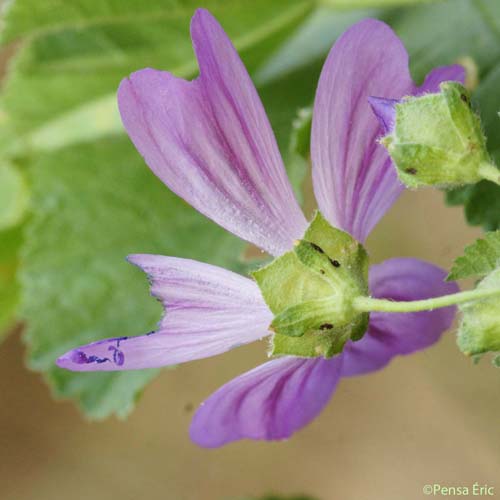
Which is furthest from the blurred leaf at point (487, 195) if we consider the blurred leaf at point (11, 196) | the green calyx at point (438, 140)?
the blurred leaf at point (11, 196)

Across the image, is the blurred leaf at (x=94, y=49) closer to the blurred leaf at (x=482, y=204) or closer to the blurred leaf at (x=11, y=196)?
the blurred leaf at (x=11, y=196)

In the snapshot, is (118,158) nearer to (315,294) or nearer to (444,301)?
(315,294)

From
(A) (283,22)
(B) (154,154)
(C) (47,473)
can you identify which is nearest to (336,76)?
(B) (154,154)

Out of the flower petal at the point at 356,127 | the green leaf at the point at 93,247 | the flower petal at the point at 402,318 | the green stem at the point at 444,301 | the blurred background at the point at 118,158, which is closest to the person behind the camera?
the green stem at the point at 444,301

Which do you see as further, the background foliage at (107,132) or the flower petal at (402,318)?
the background foliage at (107,132)

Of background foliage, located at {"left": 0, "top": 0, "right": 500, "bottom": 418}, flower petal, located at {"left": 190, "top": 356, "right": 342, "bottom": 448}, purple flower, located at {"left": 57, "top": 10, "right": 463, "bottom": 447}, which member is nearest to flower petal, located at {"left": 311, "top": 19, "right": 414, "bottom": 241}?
purple flower, located at {"left": 57, "top": 10, "right": 463, "bottom": 447}

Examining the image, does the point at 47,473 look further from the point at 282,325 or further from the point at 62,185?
the point at 282,325

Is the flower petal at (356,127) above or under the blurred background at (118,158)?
under

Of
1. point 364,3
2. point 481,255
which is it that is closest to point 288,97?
point 364,3
